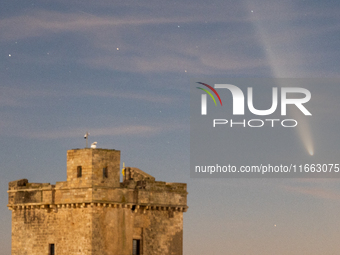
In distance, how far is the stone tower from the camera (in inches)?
→ 4070

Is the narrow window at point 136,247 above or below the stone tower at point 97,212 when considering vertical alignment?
below

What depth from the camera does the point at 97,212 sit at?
103250 mm

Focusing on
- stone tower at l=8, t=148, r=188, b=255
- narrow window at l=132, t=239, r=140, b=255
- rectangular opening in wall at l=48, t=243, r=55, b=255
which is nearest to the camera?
stone tower at l=8, t=148, r=188, b=255

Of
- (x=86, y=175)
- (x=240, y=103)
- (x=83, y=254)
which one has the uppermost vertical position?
(x=240, y=103)

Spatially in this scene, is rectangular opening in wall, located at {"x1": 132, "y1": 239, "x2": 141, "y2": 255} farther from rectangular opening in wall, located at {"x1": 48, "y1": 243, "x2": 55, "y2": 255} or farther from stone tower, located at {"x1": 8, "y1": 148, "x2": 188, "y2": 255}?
rectangular opening in wall, located at {"x1": 48, "y1": 243, "x2": 55, "y2": 255}

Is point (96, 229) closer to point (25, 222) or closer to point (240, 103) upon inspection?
point (25, 222)

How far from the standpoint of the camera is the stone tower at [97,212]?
4070 inches

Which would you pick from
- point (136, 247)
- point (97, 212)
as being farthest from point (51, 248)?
point (136, 247)

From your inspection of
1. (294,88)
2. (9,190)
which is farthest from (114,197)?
(294,88)

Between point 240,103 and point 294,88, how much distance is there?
5.06 meters

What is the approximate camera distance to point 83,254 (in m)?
103

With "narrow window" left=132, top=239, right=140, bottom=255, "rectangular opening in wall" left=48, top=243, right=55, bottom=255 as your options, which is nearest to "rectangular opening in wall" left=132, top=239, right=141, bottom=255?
"narrow window" left=132, top=239, right=140, bottom=255

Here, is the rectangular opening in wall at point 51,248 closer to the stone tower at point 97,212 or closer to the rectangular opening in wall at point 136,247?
the stone tower at point 97,212

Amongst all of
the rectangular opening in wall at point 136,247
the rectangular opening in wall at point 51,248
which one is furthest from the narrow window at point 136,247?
the rectangular opening in wall at point 51,248
